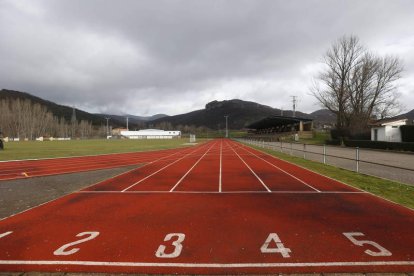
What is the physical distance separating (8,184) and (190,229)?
9.85 metres

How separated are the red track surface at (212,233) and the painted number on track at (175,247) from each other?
0.02 m

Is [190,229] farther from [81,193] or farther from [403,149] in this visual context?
[403,149]

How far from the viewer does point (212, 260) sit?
4.76 metres

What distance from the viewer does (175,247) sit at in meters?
5.26

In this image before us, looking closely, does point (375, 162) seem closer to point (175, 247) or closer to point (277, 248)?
point (277, 248)

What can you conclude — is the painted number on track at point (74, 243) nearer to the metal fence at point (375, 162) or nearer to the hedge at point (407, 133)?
the metal fence at point (375, 162)

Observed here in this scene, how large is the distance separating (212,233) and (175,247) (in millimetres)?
943

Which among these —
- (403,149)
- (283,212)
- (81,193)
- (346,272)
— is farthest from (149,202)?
(403,149)

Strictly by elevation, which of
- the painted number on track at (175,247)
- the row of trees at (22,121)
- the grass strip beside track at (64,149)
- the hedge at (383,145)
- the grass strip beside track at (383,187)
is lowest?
the painted number on track at (175,247)

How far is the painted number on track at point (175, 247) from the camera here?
4934 mm

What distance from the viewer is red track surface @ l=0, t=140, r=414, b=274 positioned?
4637 mm

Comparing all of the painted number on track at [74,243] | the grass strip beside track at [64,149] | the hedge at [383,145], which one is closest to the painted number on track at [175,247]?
the painted number on track at [74,243]

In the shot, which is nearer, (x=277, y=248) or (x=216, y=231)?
(x=277, y=248)

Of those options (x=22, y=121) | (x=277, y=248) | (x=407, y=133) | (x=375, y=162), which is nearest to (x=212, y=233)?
(x=277, y=248)
